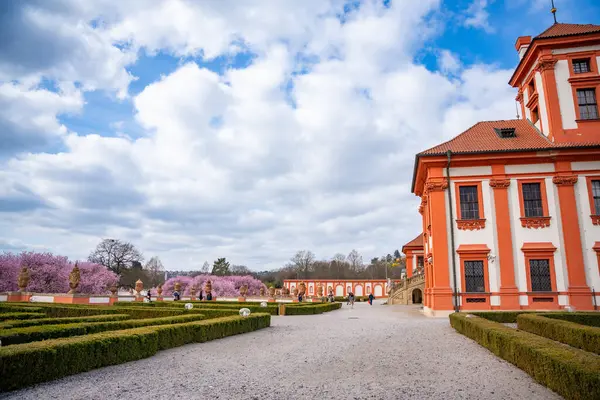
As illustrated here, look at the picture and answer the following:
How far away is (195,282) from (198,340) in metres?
60.8

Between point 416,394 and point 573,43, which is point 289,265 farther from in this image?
point 416,394

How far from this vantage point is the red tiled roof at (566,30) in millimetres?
23294

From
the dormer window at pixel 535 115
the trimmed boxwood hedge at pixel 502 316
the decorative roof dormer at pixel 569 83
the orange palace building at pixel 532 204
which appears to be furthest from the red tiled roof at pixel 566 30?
the trimmed boxwood hedge at pixel 502 316

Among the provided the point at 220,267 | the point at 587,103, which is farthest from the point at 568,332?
the point at 220,267

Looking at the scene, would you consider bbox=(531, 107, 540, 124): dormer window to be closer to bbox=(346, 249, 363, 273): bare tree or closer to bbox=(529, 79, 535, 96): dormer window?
bbox=(529, 79, 535, 96): dormer window

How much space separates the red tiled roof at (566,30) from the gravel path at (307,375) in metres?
21.3

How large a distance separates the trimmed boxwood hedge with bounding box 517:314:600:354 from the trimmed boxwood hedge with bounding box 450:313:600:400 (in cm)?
206

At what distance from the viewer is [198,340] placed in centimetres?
1162

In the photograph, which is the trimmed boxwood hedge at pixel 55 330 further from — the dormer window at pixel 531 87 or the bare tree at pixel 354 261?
the bare tree at pixel 354 261

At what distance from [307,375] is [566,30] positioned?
90.5 ft

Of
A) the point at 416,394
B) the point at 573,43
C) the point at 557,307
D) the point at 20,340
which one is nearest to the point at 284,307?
the point at 557,307

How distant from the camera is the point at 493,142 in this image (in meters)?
23.4

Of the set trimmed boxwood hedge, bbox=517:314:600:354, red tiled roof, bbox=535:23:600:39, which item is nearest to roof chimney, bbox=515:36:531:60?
red tiled roof, bbox=535:23:600:39

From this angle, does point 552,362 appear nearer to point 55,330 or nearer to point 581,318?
point 55,330
